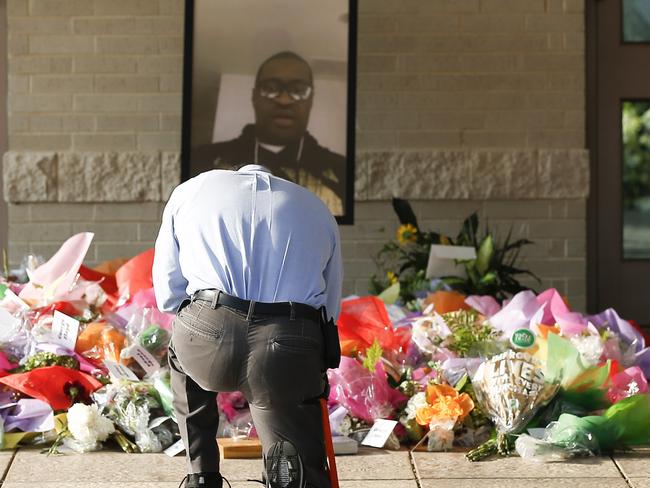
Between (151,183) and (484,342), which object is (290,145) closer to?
(151,183)

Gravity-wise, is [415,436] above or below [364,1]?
below

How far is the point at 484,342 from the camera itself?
18.2 ft

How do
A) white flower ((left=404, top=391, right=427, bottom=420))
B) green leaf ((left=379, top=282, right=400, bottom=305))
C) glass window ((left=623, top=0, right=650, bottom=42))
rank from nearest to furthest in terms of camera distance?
white flower ((left=404, top=391, right=427, bottom=420)), green leaf ((left=379, top=282, right=400, bottom=305)), glass window ((left=623, top=0, right=650, bottom=42))

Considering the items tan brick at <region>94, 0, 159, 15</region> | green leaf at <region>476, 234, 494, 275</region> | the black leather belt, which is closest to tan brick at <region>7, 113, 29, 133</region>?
tan brick at <region>94, 0, 159, 15</region>

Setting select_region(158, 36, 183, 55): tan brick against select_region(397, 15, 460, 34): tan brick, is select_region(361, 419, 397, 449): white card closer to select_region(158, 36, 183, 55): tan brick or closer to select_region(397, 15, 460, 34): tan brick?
select_region(397, 15, 460, 34): tan brick

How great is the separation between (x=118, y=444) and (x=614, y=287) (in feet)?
13.4

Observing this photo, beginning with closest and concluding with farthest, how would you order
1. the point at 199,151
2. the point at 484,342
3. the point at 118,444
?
1. the point at 118,444
2. the point at 484,342
3. the point at 199,151

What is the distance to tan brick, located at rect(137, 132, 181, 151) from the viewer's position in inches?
307

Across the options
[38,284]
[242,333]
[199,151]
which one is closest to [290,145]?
[199,151]

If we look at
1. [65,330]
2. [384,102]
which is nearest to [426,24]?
[384,102]

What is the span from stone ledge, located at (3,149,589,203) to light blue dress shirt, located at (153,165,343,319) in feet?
12.5

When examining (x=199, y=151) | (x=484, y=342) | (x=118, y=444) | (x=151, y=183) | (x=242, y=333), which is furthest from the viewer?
(x=151, y=183)

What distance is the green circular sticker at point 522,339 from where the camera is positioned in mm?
5348

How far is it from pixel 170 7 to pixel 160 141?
88 cm
